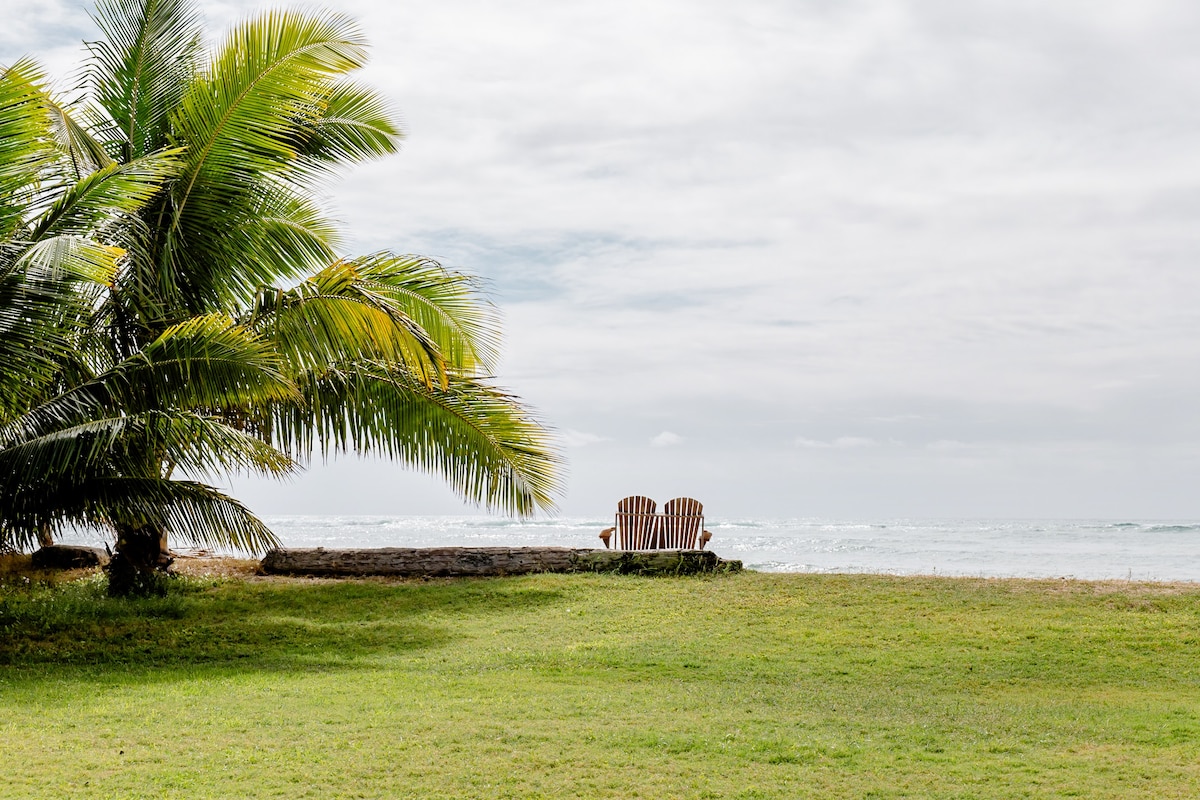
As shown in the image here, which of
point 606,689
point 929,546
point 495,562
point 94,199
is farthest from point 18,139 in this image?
point 929,546

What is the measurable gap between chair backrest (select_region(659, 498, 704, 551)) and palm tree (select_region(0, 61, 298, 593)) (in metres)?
7.15

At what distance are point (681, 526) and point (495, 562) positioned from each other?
2.94 meters

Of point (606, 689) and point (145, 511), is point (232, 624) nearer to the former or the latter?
point (145, 511)

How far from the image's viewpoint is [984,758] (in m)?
6.34

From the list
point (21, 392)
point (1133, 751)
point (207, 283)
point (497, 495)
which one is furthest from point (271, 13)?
point (1133, 751)

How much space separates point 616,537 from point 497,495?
4208 mm

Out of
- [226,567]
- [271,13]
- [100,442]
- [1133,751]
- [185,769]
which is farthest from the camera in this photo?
[226,567]

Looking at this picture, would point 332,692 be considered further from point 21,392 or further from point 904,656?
point 904,656

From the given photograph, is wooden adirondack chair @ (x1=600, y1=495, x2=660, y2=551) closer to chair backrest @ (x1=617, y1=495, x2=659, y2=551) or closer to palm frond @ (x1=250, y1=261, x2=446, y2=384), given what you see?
chair backrest @ (x1=617, y1=495, x2=659, y2=551)

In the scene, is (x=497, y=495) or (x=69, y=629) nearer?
(x=69, y=629)

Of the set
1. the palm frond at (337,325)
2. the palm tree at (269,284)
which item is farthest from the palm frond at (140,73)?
the palm frond at (337,325)

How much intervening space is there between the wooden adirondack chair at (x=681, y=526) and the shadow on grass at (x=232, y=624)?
297cm

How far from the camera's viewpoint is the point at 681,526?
16.3 metres

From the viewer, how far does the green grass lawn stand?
5945mm
